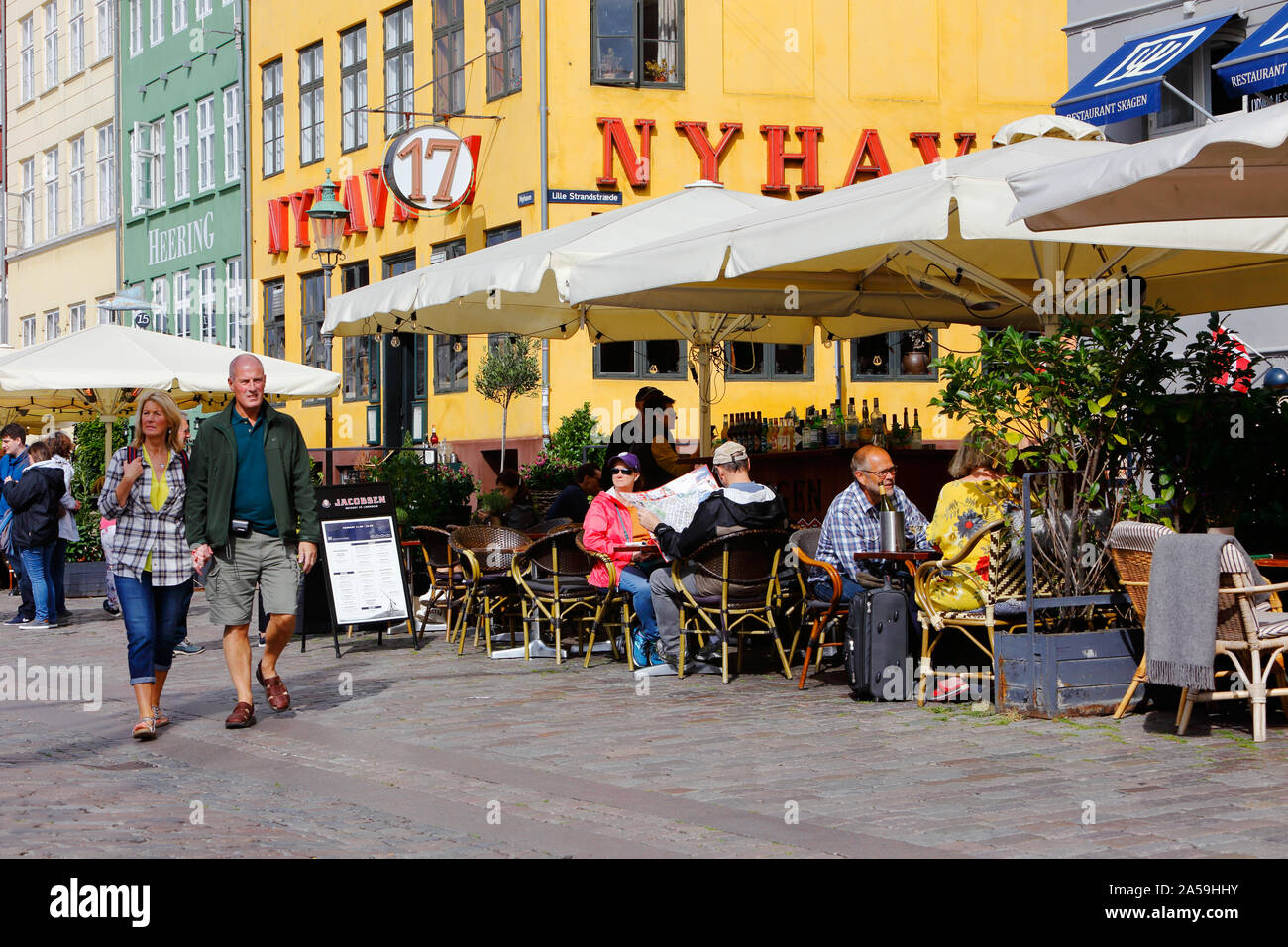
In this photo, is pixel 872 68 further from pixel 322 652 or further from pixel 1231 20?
pixel 322 652

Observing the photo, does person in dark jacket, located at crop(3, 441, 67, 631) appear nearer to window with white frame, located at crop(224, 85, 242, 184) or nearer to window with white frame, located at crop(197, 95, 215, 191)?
window with white frame, located at crop(224, 85, 242, 184)

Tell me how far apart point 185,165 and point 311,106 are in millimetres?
6291

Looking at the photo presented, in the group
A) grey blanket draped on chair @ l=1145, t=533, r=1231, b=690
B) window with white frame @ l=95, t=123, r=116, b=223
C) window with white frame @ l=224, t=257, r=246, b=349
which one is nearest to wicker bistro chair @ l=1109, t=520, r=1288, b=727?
grey blanket draped on chair @ l=1145, t=533, r=1231, b=690

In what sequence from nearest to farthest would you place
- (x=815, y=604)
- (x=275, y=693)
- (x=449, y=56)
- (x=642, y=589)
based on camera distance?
1. (x=275, y=693)
2. (x=815, y=604)
3. (x=642, y=589)
4. (x=449, y=56)

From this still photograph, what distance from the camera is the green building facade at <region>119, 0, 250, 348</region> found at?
3206 centimetres

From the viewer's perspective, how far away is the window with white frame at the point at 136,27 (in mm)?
37125

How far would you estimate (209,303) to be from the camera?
33281 millimetres

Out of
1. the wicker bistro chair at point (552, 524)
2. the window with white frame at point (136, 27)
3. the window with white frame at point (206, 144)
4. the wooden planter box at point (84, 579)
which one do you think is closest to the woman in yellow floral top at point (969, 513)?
the wicker bistro chair at point (552, 524)

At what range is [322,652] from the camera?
42.6 feet

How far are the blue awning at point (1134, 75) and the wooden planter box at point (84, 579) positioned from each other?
12321mm

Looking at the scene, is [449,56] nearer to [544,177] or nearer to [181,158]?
[544,177]

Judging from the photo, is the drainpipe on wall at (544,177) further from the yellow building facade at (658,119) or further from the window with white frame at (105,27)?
the window with white frame at (105,27)

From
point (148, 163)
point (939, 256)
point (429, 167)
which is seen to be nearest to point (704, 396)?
point (939, 256)
